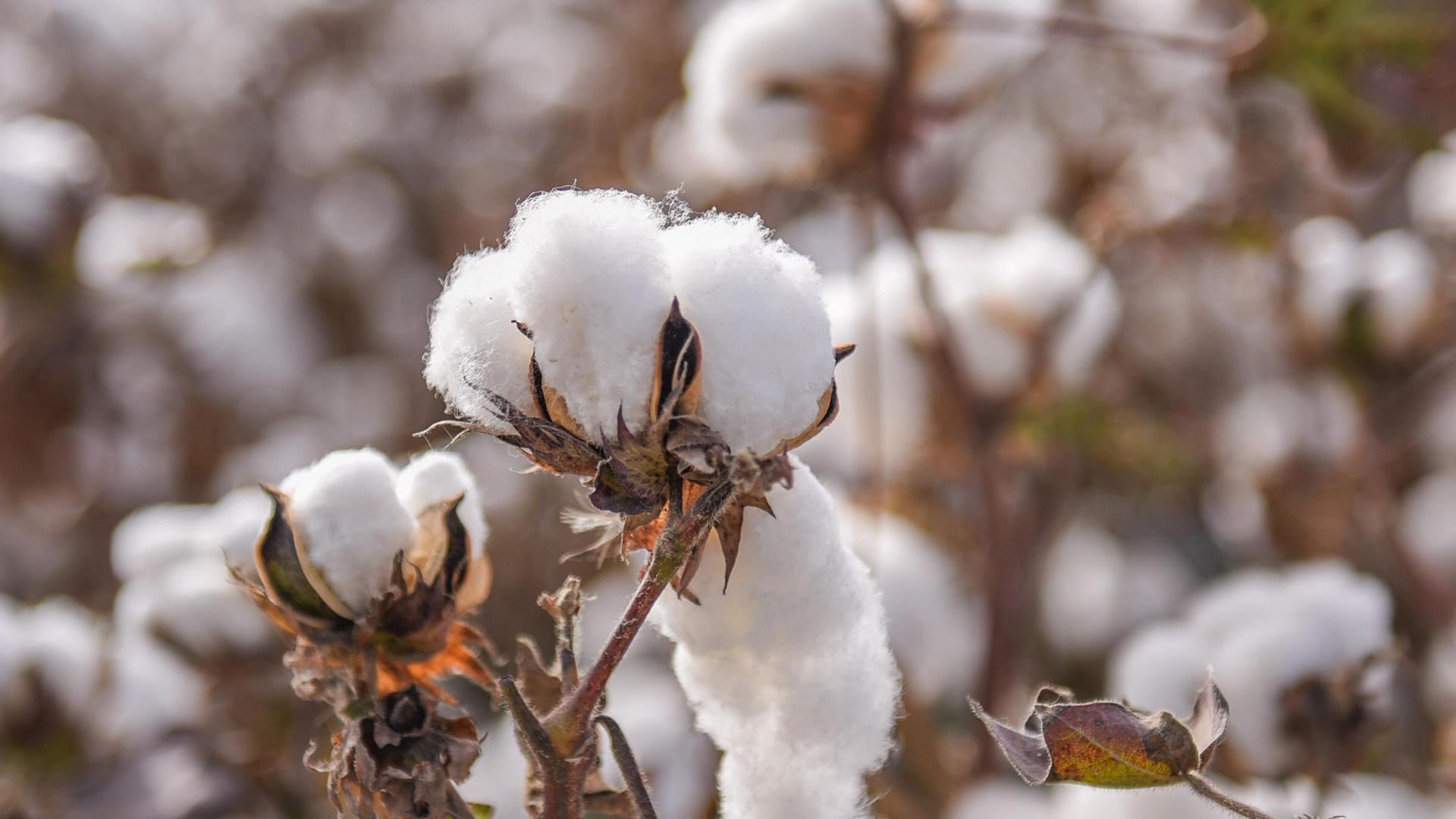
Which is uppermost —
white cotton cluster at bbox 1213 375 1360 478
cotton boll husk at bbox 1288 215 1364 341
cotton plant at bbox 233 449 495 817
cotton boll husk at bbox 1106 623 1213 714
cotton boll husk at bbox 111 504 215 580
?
cotton plant at bbox 233 449 495 817

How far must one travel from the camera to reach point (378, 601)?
558mm

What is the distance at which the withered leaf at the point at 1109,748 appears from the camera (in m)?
0.50

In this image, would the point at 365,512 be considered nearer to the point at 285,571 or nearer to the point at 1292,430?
Result: the point at 285,571

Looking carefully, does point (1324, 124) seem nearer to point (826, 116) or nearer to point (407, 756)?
point (826, 116)

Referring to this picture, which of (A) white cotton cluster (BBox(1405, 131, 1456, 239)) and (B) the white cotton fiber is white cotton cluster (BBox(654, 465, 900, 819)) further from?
(A) white cotton cluster (BBox(1405, 131, 1456, 239))

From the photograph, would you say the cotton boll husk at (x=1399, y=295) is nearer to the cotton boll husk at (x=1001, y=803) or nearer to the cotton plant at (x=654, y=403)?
the cotton boll husk at (x=1001, y=803)

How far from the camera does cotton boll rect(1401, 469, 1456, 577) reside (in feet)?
5.89

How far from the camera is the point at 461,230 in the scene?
2496 mm

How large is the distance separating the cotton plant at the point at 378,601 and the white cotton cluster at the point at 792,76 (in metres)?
0.63

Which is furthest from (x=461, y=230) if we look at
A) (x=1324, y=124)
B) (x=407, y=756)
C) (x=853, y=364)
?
(x=407, y=756)

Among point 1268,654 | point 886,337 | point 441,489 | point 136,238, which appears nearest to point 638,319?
point 441,489

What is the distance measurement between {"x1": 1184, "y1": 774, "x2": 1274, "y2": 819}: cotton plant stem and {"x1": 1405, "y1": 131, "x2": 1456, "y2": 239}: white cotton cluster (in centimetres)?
105

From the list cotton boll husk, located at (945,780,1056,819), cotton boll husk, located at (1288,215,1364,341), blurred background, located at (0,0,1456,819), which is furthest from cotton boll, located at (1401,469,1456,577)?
cotton boll husk, located at (945,780,1056,819)

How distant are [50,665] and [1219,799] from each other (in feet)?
2.97
